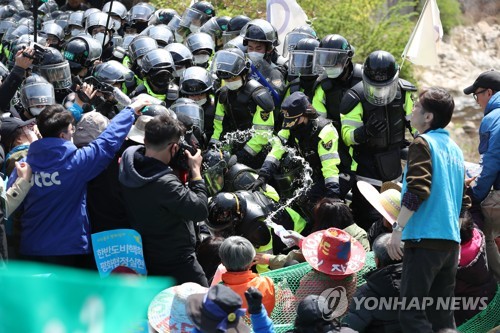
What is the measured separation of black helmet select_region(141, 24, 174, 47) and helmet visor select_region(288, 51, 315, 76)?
2661 mm

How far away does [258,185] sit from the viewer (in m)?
7.63

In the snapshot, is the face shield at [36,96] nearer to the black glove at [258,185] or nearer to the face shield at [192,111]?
the face shield at [192,111]

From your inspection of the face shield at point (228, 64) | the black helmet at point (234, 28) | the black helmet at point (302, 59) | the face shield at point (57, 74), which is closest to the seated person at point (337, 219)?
the face shield at point (228, 64)

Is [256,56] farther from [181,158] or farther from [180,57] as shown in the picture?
[181,158]

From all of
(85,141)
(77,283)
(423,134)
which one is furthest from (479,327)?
(77,283)

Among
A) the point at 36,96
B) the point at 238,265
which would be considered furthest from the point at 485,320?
the point at 36,96

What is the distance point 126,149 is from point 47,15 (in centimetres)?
1031

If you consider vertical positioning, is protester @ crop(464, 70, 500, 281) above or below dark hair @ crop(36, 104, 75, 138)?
below

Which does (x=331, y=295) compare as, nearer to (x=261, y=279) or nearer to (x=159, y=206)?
(x=261, y=279)

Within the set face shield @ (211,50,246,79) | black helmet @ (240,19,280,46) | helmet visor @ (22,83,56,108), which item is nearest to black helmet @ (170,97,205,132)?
face shield @ (211,50,246,79)

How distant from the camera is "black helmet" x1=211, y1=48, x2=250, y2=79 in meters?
8.76

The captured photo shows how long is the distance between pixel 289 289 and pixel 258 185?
175cm

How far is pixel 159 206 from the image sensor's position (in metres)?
5.55

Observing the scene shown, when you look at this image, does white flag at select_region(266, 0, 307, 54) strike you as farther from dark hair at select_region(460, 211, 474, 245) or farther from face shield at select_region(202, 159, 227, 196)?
dark hair at select_region(460, 211, 474, 245)
